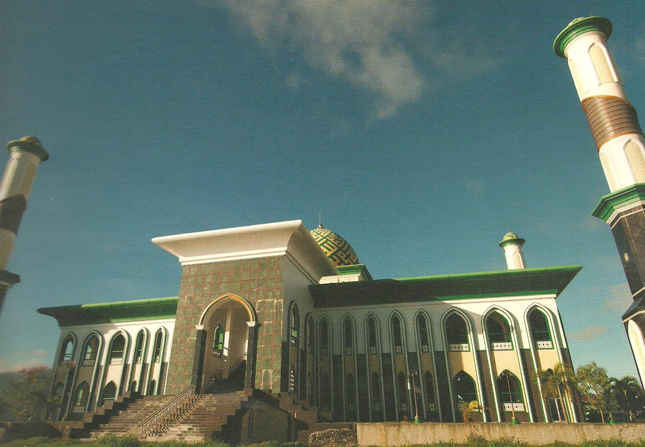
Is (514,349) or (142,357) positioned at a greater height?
(142,357)

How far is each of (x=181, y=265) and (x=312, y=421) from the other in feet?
27.4

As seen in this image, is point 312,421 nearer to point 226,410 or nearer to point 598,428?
point 226,410

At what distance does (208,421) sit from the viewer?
12.2 metres

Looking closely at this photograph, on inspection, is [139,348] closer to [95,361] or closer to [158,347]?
[158,347]

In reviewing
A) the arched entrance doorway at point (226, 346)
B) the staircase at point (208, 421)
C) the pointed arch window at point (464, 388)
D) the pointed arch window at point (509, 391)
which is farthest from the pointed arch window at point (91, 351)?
the pointed arch window at point (509, 391)

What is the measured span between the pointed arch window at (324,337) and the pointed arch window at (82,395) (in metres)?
12.2

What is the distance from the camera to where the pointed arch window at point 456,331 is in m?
17.9

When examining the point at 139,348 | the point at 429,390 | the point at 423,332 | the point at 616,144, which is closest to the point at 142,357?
the point at 139,348

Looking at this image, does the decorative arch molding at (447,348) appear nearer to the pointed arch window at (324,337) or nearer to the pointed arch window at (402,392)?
the pointed arch window at (402,392)

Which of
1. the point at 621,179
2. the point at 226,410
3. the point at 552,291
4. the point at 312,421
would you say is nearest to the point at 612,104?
the point at 621,179

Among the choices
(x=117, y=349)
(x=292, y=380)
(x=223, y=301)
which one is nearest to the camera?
(x=292, y=380)

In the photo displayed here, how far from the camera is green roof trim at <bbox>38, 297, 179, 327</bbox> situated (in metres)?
21.4

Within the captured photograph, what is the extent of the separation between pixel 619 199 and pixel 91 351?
2496cm

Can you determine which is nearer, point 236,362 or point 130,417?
point 130,417
